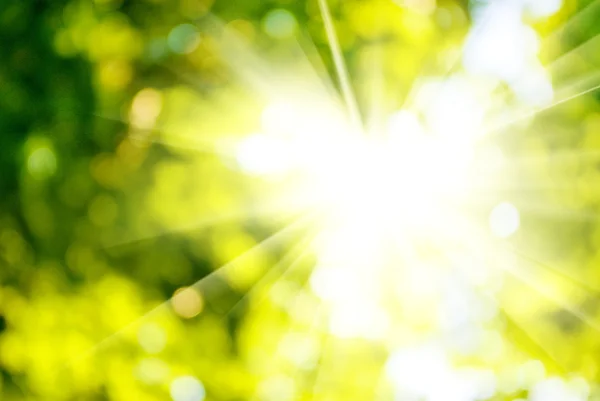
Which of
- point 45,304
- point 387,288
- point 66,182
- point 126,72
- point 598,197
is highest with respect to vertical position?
point 598,197

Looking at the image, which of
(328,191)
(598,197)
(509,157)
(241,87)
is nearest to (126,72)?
(241,87)

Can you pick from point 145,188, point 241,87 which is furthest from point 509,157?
point 145,188

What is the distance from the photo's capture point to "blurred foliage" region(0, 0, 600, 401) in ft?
3.52

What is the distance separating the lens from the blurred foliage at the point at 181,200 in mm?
1074

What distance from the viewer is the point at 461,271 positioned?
52.7 inches

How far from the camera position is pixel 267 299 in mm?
1130

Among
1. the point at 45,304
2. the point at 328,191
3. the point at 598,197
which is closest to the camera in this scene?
the point at 45,304

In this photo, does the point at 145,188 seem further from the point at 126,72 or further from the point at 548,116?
the point at 548,116

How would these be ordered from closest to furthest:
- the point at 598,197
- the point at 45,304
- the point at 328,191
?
the point at 45,304 → the point at 598,197 → the point at 328,191

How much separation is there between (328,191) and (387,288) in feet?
0.82

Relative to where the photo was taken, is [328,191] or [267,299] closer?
[267,299]

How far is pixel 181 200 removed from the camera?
113 cm

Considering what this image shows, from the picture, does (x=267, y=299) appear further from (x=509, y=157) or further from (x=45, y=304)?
(x=509, y=157)

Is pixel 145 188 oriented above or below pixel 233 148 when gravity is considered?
below
